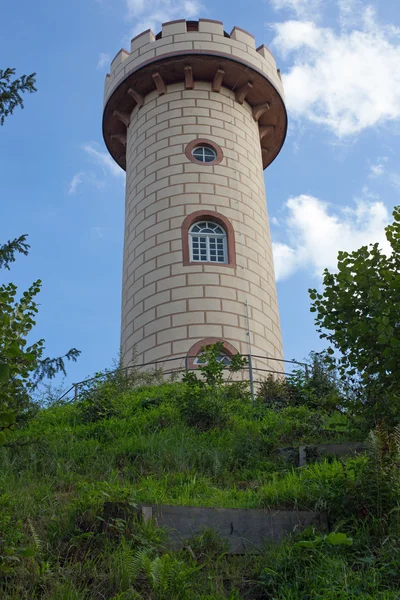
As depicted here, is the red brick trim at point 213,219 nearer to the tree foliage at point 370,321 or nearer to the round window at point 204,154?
the round window at point 204,154

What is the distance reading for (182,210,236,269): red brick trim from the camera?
2089cm

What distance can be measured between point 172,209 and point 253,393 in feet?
23.5

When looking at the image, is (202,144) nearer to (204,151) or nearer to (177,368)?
(204,151)

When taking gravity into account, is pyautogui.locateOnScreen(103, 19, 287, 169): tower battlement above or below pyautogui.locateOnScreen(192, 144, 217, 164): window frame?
above

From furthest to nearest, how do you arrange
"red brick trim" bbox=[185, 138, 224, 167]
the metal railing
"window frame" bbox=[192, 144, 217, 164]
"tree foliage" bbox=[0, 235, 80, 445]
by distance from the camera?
"window frame" bbox=[192, 144, 217, 164] → "red brick trim" bbox=[185, 138, 224, 167] → the metal railing → "tree foliage" bbox=[0, 235, 80, 445]

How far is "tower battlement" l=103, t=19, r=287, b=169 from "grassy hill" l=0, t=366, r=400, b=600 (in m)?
13.6

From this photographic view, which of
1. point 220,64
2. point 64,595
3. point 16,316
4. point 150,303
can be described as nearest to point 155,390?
point 150,303

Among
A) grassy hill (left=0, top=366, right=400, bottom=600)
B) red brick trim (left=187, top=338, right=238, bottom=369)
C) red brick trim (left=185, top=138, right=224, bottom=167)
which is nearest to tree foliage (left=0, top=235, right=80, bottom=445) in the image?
grassy hill (left=0, top=366, right=400, bottom=600)


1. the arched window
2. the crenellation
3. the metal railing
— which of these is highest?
the crenellation

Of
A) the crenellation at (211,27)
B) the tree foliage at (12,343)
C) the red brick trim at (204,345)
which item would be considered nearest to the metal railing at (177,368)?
the red brick trim at (204,345)

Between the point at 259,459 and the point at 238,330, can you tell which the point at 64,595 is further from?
the point at 238,330

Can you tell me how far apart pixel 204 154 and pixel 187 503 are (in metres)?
15.5

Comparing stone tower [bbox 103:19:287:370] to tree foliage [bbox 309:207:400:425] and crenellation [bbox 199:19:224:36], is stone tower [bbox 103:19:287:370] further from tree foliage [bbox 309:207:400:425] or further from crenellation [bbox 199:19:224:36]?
tree foliage [bbox 309:207:400:425]

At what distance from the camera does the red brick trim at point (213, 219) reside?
68.5ft
